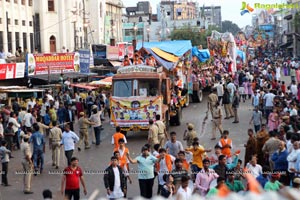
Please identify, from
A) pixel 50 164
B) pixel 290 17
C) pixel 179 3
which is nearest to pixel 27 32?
pixel 50 164

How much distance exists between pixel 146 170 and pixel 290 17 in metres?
78.4

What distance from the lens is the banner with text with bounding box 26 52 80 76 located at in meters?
31.4

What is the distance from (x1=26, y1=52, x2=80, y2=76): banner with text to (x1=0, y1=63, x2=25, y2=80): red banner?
450 mm

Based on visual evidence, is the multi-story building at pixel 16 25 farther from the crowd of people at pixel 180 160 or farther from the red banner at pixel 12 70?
the crowd of people at pixel 180 160

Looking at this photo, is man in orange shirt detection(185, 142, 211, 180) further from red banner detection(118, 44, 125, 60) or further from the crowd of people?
red banner detection(118, 44, 125, 60)

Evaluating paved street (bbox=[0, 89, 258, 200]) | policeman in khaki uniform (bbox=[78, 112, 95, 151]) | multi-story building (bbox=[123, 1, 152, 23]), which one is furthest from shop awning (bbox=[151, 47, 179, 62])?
multi-story building (bbox=[123, 1, 152, 23])

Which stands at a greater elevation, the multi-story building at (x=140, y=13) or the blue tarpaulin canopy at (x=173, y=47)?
the multi-story building at (x=140, y=13)

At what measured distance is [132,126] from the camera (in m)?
20.2

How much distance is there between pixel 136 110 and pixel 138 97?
0.46 metres

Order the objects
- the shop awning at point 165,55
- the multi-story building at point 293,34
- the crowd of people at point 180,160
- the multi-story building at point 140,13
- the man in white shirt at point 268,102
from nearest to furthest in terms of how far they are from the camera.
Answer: the crowd of people at point 180,160, the man in white shirt at point 268,102, the shop awning at point 165,55, the multi-story building at point 293,34, the multi-story building at point 140,13

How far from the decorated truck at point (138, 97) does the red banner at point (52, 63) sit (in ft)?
36.7

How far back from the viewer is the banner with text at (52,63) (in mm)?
31352

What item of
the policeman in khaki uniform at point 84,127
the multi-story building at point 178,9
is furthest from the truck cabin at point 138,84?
the multi-story building at point 178,9

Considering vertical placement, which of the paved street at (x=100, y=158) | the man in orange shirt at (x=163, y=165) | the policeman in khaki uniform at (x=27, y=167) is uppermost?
the man in orange shirt at (x=163, y=165)
